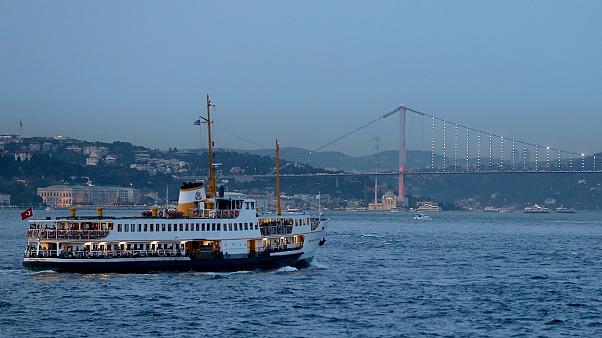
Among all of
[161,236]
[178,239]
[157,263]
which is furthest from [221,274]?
[161,236]

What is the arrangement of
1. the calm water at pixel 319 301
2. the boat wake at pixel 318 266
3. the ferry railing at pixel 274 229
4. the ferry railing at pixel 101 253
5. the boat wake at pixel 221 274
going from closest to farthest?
the calm water at pixel 319 301 → the ferry railing at pixel 101 253 → the boat wake at pixel 221 274 → the ferry railing at pixel 274 229 → the boat wake at pixel 318 266

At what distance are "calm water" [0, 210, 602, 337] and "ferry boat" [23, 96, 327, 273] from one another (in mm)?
628

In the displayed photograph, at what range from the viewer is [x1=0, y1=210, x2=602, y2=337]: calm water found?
125 ft

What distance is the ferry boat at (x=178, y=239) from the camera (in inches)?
1981

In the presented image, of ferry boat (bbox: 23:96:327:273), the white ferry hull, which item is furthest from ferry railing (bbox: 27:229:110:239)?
the white ferry hull

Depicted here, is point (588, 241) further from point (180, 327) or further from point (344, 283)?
point (180, 327)

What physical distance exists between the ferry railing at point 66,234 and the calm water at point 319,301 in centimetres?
169

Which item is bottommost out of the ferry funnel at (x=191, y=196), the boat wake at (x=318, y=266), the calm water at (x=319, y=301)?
the calm water at (x=319, y=301)

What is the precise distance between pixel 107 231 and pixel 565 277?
72.7 feet

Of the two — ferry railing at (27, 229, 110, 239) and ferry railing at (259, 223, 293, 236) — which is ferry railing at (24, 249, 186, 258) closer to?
ferry railing at (27, 229, 110, 239)

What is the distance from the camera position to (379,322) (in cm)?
3959

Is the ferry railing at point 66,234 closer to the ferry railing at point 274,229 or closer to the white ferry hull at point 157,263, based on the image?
the white ferry hull at point 157,263

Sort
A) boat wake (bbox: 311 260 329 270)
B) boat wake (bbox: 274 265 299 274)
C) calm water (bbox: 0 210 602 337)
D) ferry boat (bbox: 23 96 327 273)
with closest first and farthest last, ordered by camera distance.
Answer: calm water (bbox: 0 210 602 337)
ferry boat (bbox: 23 96 327 273)
boat wake (bbox: 274 265 299 274)
boat wake (bbox: 311 260 329 270)

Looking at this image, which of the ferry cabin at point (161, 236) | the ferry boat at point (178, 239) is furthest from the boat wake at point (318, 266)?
the ferry cabin at point (161, 236)
